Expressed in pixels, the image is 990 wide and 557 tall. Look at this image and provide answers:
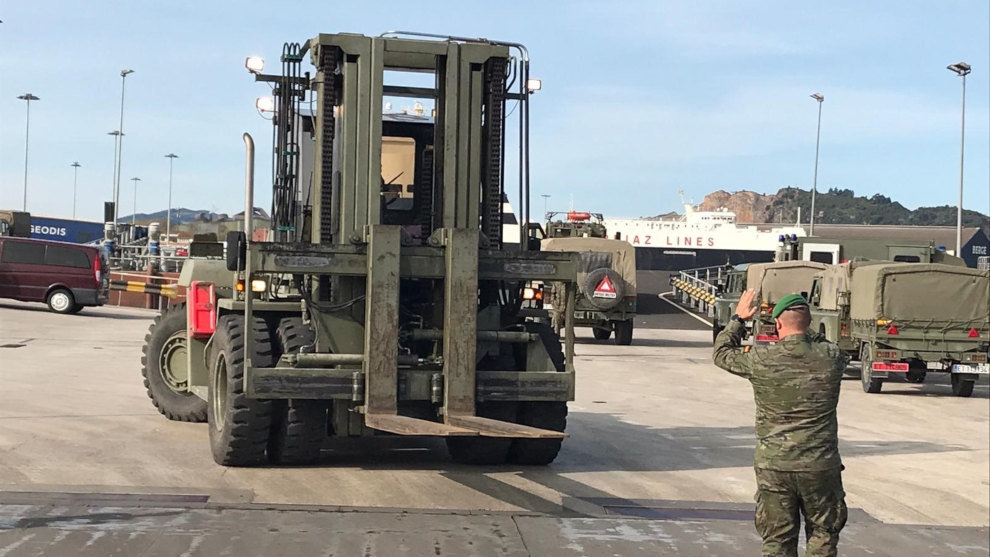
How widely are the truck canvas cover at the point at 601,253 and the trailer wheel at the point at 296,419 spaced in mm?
19767

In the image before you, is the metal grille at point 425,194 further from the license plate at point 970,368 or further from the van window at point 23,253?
the van window at point 23,253

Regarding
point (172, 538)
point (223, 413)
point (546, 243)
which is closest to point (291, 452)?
point (223, 413)

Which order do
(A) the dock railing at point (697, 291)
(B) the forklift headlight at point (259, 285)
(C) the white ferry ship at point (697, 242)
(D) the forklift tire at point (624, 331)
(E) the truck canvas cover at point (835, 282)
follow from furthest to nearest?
(C) the white ferry ship at point (697, 242), (A) the dock railing at point (697, 291), (D) the forklift tire at point (624, 331), (E) the truck canvas cover at point (835, 282), (B) the forklift headlight at point (259, 285)

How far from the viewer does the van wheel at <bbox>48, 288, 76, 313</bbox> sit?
104ft

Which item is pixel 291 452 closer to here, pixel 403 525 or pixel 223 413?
pixel 223 413

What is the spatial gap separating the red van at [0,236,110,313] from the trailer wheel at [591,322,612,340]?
40.9 ft

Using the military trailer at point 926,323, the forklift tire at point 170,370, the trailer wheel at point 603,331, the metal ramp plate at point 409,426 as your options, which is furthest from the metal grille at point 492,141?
the trailer wheel at point 603,331

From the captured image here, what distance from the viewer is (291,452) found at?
1024 centimetres

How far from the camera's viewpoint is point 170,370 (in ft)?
45.7

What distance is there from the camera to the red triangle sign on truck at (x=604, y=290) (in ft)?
94.0

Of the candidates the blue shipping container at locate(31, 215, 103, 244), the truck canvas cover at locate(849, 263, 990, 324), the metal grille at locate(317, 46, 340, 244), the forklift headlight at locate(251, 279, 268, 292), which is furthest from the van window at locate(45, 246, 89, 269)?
the blue shipping container at locate(31, 215, 103, 244)

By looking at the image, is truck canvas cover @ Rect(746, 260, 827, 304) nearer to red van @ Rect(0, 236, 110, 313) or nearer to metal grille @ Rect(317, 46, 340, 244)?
red van @ Rect(0, 236, 110, 313)

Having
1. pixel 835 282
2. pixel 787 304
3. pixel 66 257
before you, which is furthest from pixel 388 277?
pixel 66 257

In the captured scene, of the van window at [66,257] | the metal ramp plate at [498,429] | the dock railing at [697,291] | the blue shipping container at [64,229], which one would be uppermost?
the blue shipping container at [64,229]
